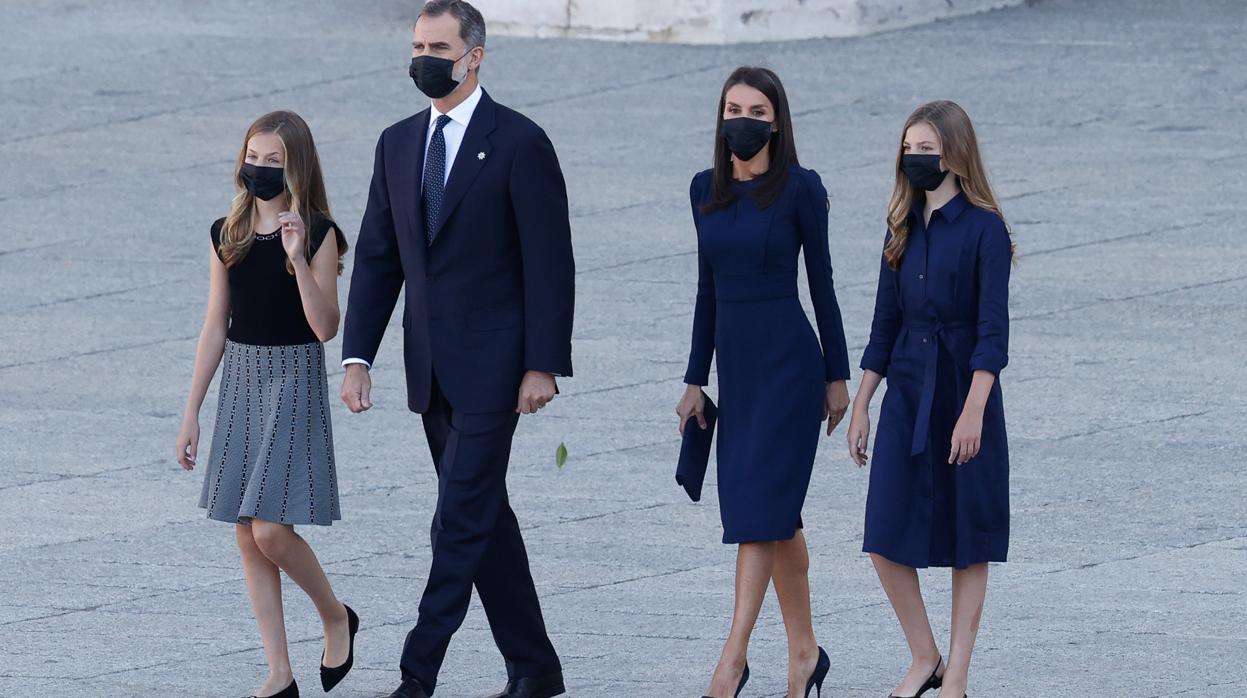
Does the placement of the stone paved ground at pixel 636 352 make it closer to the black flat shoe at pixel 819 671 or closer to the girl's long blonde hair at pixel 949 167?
the black flat shoe at pixel 819 671

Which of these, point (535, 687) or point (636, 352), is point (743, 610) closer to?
point (535, 687)

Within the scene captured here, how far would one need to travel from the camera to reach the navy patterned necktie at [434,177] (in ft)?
20.0

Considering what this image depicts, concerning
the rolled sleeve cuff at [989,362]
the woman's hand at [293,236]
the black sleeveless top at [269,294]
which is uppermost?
the woman's hand at [293,236]

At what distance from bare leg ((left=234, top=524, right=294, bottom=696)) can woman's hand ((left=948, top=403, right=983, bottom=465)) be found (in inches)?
74.3

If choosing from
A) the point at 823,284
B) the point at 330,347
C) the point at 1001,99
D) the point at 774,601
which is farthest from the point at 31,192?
the point at 823,284

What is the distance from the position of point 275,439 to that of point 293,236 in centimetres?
56

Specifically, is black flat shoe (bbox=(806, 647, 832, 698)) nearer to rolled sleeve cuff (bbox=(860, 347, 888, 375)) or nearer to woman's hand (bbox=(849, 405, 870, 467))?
woman's hand (bbox=(849, 405, 870, 467))

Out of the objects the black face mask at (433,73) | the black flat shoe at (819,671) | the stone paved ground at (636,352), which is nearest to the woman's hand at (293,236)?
the black face mask at (433,73)

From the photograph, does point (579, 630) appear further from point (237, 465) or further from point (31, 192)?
point (31, 192)

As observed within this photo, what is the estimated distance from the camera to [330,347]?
35.6 ft

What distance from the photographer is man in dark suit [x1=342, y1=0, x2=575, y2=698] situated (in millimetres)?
6023

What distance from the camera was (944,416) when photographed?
5.93 meters

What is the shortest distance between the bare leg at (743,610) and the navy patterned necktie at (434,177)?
4.01 feet

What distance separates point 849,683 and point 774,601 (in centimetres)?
98
